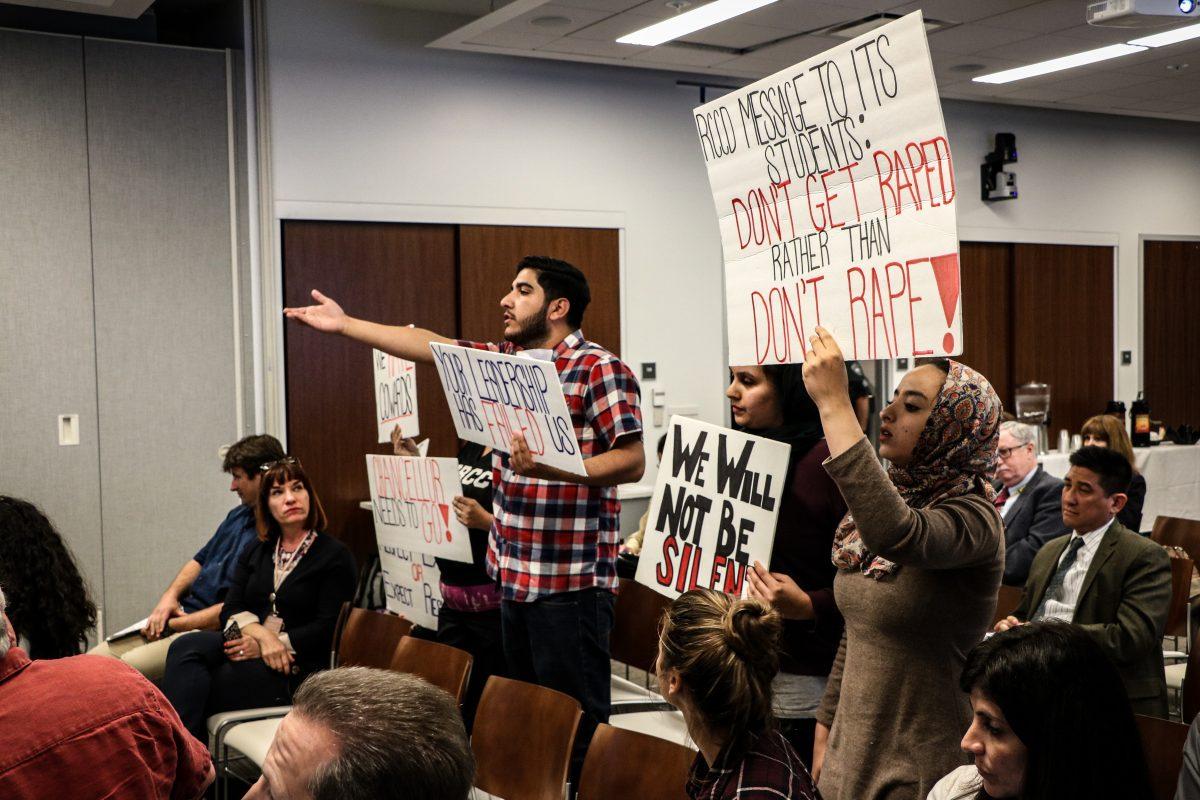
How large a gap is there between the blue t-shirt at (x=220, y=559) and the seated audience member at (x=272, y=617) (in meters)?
0.41

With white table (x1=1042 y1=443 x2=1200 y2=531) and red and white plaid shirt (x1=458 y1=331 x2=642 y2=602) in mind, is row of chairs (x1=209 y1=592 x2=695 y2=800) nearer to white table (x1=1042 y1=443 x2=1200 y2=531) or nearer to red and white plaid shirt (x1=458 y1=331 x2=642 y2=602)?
red and white plaid shirt (x1=458 y1=331 x2=642 y2=602)

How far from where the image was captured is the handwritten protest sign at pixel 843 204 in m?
1.94

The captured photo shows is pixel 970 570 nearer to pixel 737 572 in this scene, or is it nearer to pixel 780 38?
pixel 737 572

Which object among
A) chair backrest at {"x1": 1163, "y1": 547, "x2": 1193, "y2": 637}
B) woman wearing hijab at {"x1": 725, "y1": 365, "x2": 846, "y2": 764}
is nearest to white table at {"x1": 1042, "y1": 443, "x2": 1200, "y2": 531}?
chair backrest at {"x1": 1163, "y1": 547, "x2": 1193, "y2": 637}

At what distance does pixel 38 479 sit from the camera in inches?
215

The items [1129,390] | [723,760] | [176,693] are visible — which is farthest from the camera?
[1129,390]

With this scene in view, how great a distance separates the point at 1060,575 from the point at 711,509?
1.39 metres

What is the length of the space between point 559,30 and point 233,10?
1.72m

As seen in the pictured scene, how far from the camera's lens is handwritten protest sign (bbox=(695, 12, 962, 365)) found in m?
1.94

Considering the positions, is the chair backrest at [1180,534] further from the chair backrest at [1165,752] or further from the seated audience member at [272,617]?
the seated audience member at [272,617]

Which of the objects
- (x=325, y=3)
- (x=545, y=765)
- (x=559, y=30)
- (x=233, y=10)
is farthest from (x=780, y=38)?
(x=545, y=765)

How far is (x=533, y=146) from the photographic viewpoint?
658 cm

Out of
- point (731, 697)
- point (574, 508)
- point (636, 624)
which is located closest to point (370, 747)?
point (731, 697)

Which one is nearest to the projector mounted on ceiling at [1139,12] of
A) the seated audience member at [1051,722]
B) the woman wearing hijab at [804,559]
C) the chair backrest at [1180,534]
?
the chair backrest at [1180,534]
